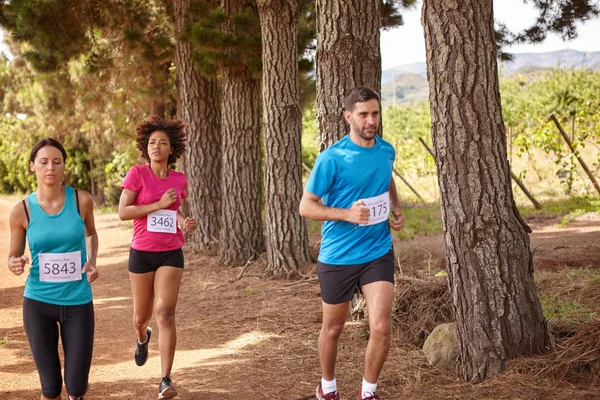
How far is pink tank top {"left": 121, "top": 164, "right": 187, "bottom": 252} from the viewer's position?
Answer: 542cm

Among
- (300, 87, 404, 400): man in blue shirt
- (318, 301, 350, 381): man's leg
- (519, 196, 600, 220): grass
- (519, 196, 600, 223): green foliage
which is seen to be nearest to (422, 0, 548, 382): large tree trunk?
(300, 87, 404, 400): man in blue shirt

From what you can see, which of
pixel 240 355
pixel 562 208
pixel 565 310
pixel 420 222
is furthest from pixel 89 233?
pixel 562 208

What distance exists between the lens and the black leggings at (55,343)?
410 centimetres

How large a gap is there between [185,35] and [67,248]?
8187 mm

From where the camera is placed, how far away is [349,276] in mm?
4691

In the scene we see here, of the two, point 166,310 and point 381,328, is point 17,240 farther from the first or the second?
point 381,328

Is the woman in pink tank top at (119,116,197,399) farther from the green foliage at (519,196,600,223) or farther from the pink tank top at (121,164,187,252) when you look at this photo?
the green foliage at (519,196,600,223)

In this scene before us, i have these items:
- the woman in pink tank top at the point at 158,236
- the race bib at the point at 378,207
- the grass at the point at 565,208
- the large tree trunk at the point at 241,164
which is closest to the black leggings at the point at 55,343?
the woman in pink tank top at the point at 158,236

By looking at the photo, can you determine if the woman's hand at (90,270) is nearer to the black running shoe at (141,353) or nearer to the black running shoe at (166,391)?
the black running shoe at (166,391)

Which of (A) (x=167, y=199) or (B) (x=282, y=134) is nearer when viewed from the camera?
(A) (x=167, y=199)

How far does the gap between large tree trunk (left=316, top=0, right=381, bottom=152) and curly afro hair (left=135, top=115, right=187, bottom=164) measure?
1899mm

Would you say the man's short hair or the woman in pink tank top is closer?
the man's short hair

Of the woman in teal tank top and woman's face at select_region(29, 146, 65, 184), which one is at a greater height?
woman's face at select_region(29, 146, 65, 184)

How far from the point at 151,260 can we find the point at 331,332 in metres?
1.47
